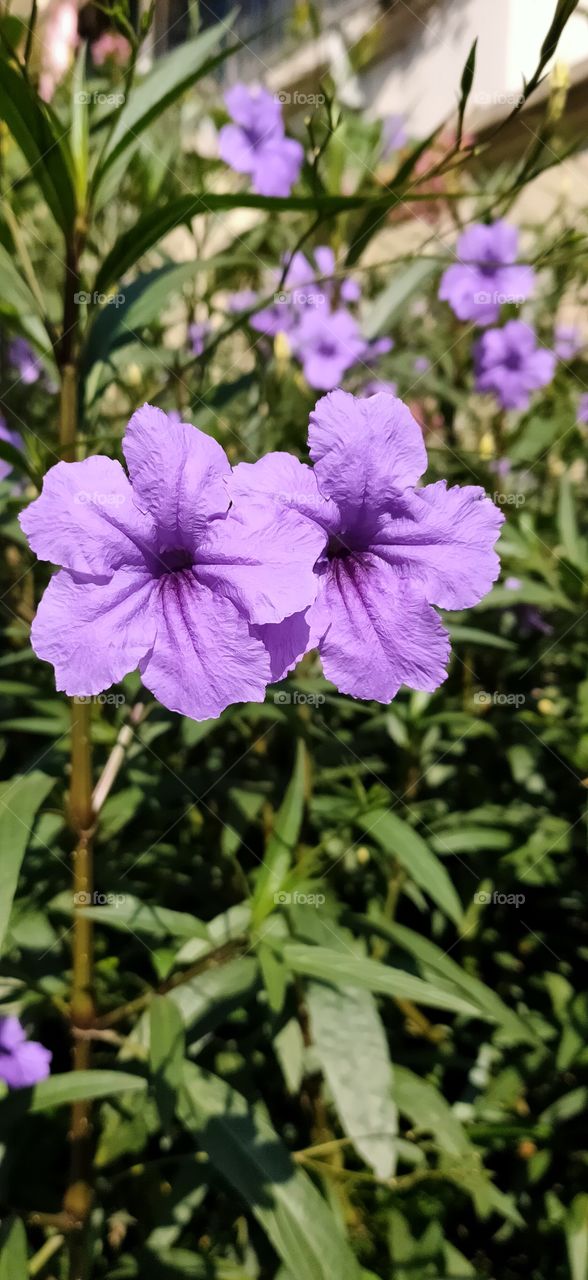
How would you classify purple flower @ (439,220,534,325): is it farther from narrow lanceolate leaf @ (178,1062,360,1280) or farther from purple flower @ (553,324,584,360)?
narrow lanceolate leaf @ (178,1062,360,1280)

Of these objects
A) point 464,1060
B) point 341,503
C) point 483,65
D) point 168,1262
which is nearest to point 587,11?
point 341,503

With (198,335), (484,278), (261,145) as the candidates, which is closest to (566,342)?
(484,278)

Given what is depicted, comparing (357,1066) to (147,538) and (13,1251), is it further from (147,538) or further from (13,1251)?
(147,538)

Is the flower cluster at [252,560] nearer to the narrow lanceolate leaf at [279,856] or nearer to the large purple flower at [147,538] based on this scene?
the large purple flower at [147,538]

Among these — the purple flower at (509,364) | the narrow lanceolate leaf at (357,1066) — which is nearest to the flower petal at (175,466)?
the narrow lanceolate leaf at (357,1066)

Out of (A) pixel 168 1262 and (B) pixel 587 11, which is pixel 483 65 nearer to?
(B) pixel 587 11

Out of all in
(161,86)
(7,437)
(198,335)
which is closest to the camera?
(161,86)

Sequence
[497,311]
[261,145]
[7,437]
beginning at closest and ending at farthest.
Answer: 1. [7,437]
2. [261,145]
3. [497,311]
